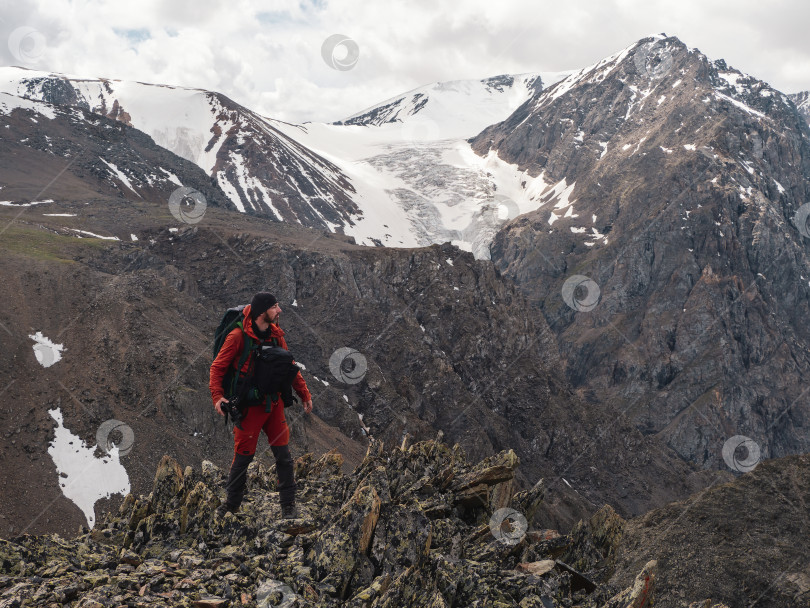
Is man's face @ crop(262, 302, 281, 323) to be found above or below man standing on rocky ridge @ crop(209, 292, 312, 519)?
above

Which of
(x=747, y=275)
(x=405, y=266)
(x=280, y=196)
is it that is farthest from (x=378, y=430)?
(x=747, y=275)

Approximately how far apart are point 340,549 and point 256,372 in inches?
128

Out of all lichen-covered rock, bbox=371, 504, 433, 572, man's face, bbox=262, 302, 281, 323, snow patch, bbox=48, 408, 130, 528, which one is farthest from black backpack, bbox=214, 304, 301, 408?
snow patch, bbox=48, 408, 130, 528

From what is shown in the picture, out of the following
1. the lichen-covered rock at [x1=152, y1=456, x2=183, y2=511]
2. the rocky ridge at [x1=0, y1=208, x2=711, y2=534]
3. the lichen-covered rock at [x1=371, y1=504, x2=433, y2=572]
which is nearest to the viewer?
the lichen-covered rock at [x1=371, y1=504, x2=433, y2=572]

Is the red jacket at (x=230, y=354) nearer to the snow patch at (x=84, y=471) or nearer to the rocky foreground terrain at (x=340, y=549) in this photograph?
the rocky foreground terrain at (x=340, y=549)

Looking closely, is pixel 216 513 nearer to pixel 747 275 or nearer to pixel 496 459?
pixel 496 459

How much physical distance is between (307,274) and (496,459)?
71.5m

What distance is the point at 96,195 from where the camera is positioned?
99.3 meters

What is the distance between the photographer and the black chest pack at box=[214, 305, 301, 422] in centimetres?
977

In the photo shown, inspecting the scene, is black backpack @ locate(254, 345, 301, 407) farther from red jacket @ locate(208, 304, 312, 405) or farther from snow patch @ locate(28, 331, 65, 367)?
snow patch @ locate(28, 331, 65, 367)

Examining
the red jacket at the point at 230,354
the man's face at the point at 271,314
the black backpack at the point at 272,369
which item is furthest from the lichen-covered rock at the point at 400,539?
the man's face at the point at 271,314

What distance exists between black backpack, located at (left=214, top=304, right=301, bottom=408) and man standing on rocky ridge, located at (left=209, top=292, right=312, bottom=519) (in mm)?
86

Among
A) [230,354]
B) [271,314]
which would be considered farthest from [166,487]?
[271,314]

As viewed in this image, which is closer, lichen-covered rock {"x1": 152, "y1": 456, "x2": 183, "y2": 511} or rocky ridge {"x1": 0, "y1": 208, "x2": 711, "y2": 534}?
lichen-covered rock {"x1": 152, "y1": 456, "x2": 183, "y2": 511}
